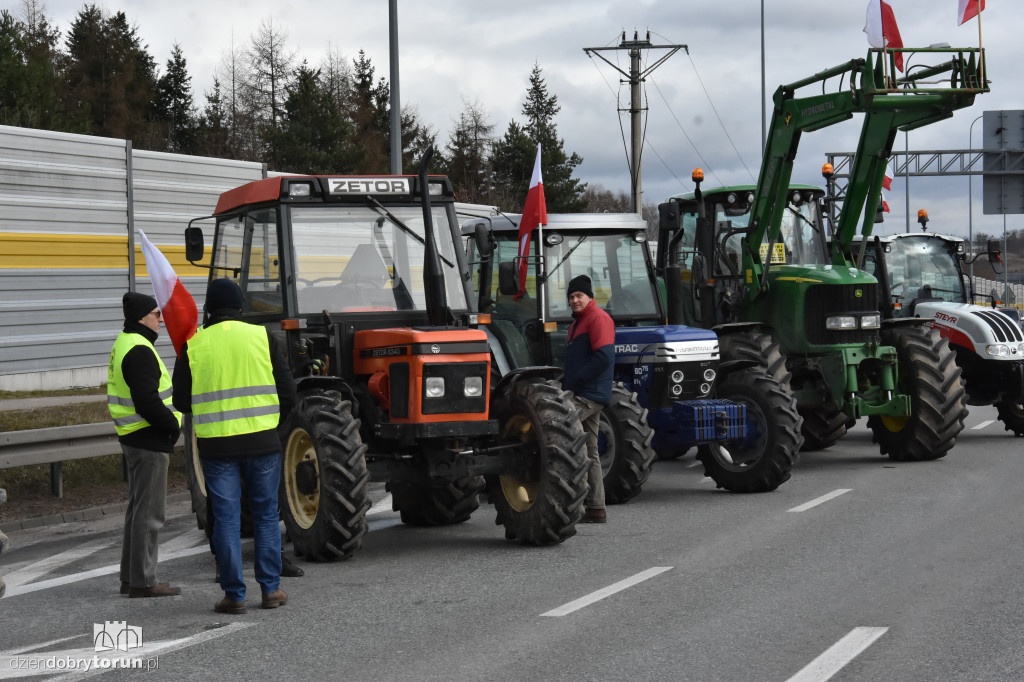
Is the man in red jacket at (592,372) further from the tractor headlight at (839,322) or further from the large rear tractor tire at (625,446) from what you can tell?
the tractor headlight at (839,322)

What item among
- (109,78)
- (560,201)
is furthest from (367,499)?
(560,201)

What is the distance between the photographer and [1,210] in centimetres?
2062

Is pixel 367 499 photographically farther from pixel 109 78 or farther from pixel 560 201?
pixel 560 201

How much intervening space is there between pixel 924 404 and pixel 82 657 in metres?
10.5

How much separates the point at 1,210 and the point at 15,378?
8.60ft

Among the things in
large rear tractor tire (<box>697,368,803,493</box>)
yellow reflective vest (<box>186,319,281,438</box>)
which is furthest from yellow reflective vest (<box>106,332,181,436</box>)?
large rear tractor tire (<box>697,368,803,493</box>)

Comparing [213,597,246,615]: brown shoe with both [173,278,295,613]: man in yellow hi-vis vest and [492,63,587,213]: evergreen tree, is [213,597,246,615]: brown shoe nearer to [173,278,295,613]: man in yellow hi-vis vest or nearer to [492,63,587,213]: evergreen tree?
[173,278,295,613]: man in yellow hi-vis vest

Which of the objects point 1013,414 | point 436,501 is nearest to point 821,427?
point 1013,414

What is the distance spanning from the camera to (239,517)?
7.61 m

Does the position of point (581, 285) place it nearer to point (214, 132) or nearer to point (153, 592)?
point (153, 592)

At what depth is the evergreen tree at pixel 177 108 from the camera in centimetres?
6025

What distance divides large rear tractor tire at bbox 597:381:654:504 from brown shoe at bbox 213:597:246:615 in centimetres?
471

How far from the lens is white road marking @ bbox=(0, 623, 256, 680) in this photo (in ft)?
20.9

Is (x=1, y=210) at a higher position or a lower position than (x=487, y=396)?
higher
